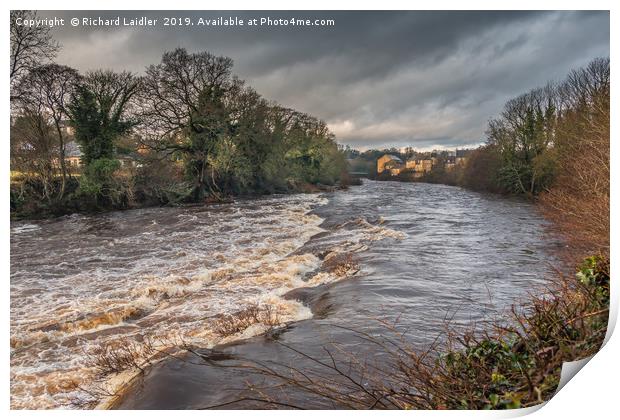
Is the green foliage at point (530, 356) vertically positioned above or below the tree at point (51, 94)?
below

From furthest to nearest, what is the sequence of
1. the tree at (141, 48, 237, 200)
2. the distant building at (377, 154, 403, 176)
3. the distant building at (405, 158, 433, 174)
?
the distant building at (405, 158, 433, 174) → the distant building at (377, 154, 403, 176) → the tree at (141, 48, 237, 200)

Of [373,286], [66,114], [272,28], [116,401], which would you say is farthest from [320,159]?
[116,401]

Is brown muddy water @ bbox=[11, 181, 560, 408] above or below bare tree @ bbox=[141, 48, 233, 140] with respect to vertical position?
below

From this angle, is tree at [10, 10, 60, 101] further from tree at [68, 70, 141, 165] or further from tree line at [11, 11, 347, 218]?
tree at [68, 70, 141, 165]

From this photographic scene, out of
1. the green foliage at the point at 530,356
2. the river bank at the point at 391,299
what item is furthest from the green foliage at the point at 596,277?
the river bank at the point at 391,299

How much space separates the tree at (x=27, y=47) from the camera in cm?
388

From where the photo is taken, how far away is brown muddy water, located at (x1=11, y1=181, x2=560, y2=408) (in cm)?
339

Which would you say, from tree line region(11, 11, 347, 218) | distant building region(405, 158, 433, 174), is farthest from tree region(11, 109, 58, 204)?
distant building region(405, 158, 433, 174)

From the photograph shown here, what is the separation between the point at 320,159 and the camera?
7281 mm

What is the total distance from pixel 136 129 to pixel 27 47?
5.45 ft

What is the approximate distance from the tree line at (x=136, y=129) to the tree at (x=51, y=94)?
0.04ft

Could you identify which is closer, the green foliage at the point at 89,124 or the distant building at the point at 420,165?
the green foliage at the point at 89,124

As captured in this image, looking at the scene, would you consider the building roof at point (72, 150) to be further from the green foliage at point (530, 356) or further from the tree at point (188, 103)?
the green foliage at point (530, 356)

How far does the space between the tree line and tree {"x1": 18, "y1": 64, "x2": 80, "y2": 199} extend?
0.01 meters
